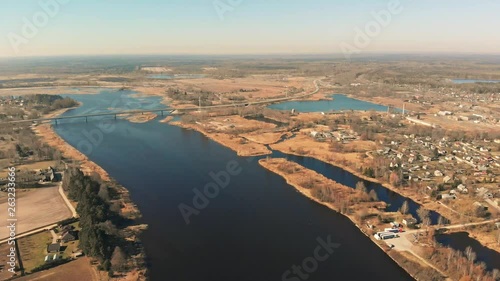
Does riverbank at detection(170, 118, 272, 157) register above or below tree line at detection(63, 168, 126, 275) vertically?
below

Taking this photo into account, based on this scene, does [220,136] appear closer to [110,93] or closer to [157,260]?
[157,260]

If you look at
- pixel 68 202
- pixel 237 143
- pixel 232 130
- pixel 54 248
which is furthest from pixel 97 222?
pixel 232 130

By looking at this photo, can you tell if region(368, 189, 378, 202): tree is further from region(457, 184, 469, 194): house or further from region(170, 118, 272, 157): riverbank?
region(170, 118, 272, 157): riverbank

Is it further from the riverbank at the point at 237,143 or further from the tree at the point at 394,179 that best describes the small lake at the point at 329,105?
the tree at the point at 394,179

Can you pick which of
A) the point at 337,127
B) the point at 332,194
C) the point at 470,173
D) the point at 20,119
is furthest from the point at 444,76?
the point at 20,119

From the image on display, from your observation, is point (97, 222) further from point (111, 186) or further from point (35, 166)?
point (35, 166)

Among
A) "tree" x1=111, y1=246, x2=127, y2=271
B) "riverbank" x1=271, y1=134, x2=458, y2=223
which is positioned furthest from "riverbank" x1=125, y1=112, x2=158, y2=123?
"tree" x1=111, y1=246, x2=127, y2=271

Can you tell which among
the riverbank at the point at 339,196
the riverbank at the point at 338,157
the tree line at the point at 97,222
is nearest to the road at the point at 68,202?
the tree line at the point at 97,222
